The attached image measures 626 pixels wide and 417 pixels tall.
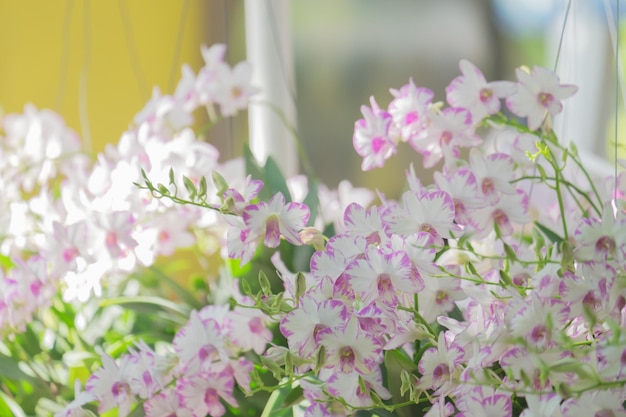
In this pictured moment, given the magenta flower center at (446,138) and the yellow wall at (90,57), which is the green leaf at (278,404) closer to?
the magenta flower center at (446,138)

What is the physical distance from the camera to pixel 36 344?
725 millimetres

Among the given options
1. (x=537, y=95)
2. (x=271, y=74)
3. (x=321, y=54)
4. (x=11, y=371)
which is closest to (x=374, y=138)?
(x=537, y=95)

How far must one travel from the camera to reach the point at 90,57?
6.71ft

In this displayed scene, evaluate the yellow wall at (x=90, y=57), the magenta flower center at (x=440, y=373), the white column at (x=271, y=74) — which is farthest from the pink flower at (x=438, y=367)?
the yellow wall at (x=90, y=57)

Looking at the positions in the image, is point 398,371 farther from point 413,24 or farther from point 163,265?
point 413,24

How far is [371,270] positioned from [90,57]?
177 centimetres

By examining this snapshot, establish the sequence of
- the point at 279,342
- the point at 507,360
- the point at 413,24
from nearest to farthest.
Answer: the point at 507,360, the point at 279,342, the point at 413,24

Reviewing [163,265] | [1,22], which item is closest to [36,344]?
[163,265]

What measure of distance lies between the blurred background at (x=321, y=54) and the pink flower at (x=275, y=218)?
736 millimetres

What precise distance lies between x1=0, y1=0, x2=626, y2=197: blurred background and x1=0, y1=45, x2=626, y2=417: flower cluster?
1.64 feet

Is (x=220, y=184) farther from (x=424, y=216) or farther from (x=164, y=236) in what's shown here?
(x=164, y=236)

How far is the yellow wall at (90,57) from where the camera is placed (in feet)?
6.39

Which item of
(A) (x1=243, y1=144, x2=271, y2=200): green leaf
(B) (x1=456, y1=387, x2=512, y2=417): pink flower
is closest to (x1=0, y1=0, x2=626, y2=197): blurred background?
(A) (x1=243, y1=144, x2=271, y2=200): green leaf

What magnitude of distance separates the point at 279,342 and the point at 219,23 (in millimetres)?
1812
